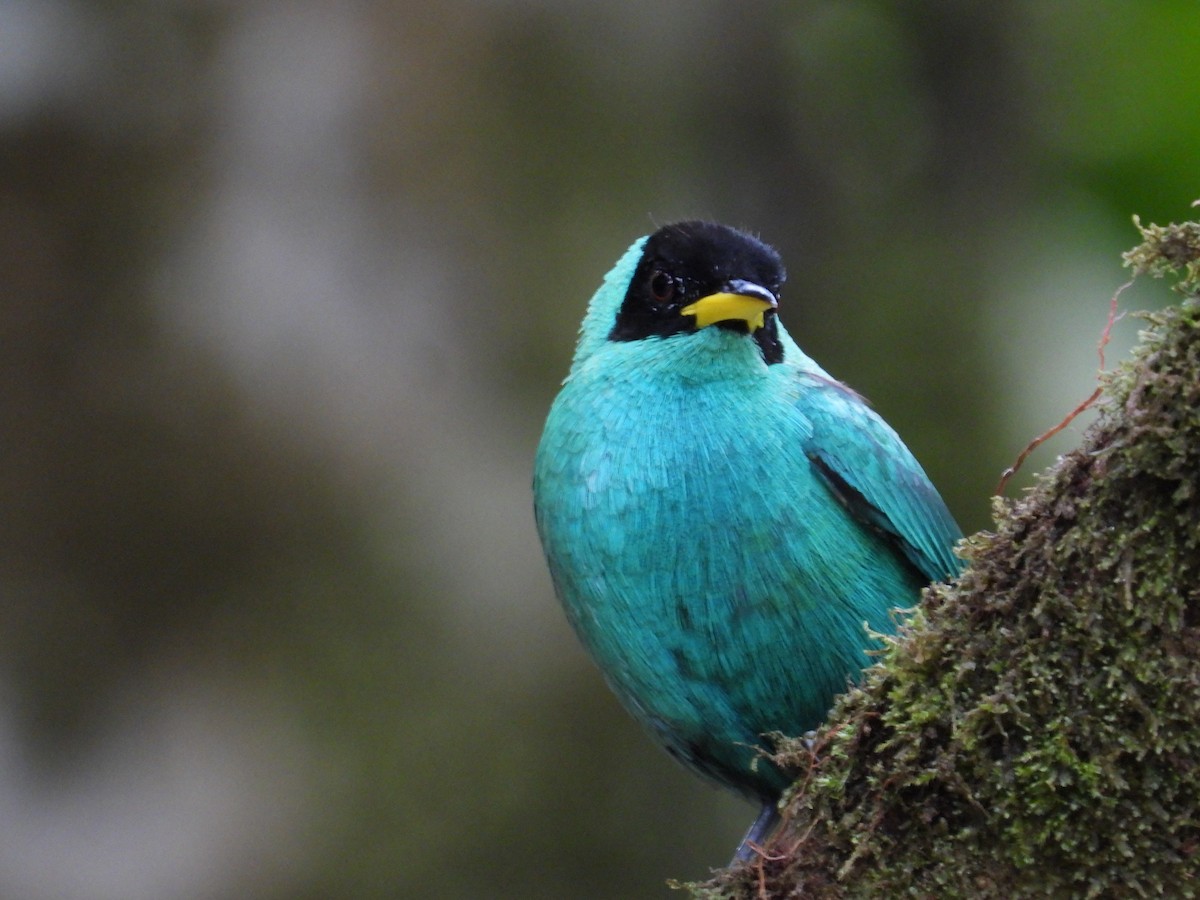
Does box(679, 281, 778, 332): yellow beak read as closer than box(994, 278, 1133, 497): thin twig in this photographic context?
No

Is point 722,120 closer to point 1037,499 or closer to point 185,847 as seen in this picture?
point 185,847

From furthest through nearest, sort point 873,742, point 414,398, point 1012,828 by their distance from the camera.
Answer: point 414,398 → point 873,742 → point 1012,828

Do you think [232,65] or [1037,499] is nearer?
[1037,499]

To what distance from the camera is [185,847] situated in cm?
630

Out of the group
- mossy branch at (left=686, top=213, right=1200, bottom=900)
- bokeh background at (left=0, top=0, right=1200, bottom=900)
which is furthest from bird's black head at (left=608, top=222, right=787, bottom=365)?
bokeh background at (left=0, top=0, right=1200, bottom=900)

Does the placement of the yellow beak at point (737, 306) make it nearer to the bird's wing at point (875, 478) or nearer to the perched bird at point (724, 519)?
the perched bird at point (724, 519)

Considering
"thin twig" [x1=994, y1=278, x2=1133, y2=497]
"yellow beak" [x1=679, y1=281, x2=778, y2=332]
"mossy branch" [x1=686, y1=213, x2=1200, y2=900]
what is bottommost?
"mossy branch" [x1=686, y1=213, x2=1200, y2=900]

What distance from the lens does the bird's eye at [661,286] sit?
3863mm

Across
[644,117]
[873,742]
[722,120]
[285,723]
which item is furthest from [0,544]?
[873,742]

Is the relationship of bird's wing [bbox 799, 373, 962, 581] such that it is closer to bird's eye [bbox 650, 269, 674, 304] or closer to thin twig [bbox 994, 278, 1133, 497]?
bird's eye [bbox 650, 269, 674, 304]

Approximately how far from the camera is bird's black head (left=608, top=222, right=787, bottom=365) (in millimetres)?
3703

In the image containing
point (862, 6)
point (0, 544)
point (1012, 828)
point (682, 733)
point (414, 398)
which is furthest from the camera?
point (862, 6)

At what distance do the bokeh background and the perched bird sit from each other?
2.32 meters

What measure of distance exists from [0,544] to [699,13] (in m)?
4.67
